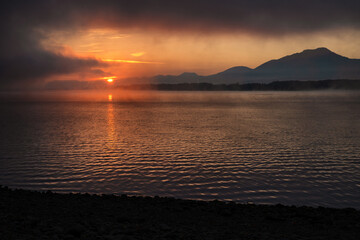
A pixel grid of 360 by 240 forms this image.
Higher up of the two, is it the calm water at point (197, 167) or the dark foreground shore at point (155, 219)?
the dark foreground shore at point (155, 219)

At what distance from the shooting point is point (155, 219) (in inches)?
473

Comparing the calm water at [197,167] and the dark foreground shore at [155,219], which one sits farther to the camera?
the calm water at [197,167]

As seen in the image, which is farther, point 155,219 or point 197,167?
point 197,167

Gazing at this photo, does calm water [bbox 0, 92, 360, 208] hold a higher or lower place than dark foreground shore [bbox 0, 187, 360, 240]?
lower

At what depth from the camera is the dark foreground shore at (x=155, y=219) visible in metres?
10.1

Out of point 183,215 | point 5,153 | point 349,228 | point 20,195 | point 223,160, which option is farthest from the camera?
point 5,153

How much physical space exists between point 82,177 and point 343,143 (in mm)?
27332

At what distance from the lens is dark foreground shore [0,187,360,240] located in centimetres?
1010

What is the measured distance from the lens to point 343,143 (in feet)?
110

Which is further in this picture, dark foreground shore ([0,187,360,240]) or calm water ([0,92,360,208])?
calm water ([0,92,360,208])

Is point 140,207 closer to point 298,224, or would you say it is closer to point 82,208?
point 82,208

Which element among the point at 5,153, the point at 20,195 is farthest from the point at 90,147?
the point at 20,195

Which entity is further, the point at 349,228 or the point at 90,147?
the point at 90,147

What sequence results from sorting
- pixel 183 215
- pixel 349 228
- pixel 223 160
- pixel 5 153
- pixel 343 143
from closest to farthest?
pixel 349 228, pixel 183 215, pixel 223 160, pixel 5 153, pixel 343 143
